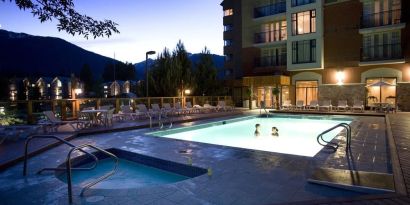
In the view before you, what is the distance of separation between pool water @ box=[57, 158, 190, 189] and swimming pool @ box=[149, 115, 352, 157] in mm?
3824

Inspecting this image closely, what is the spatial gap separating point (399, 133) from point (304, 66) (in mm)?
15036

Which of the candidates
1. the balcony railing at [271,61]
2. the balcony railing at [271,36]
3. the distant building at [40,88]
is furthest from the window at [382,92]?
the distant building at [40,88]

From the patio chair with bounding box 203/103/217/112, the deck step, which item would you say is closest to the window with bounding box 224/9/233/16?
the patio chair with bounding box 203/103/217/112

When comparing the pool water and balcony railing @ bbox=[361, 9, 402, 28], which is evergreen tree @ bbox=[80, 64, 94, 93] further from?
A: the pool water

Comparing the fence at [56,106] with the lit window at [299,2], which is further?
the lit window at [299,2]

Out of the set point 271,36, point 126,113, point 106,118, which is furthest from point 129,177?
point 271,36

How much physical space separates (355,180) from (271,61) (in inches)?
924

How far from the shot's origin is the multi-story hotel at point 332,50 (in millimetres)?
19812

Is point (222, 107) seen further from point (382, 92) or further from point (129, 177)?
point (129, 177)

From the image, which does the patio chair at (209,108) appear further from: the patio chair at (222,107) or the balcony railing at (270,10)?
the balcony railing at (270,10)

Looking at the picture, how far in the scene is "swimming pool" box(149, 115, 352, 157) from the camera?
1077cm

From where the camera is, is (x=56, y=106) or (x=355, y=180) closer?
(x=355, y=180)

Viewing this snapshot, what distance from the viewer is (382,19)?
20.3m

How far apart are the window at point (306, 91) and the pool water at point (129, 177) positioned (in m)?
20.1
